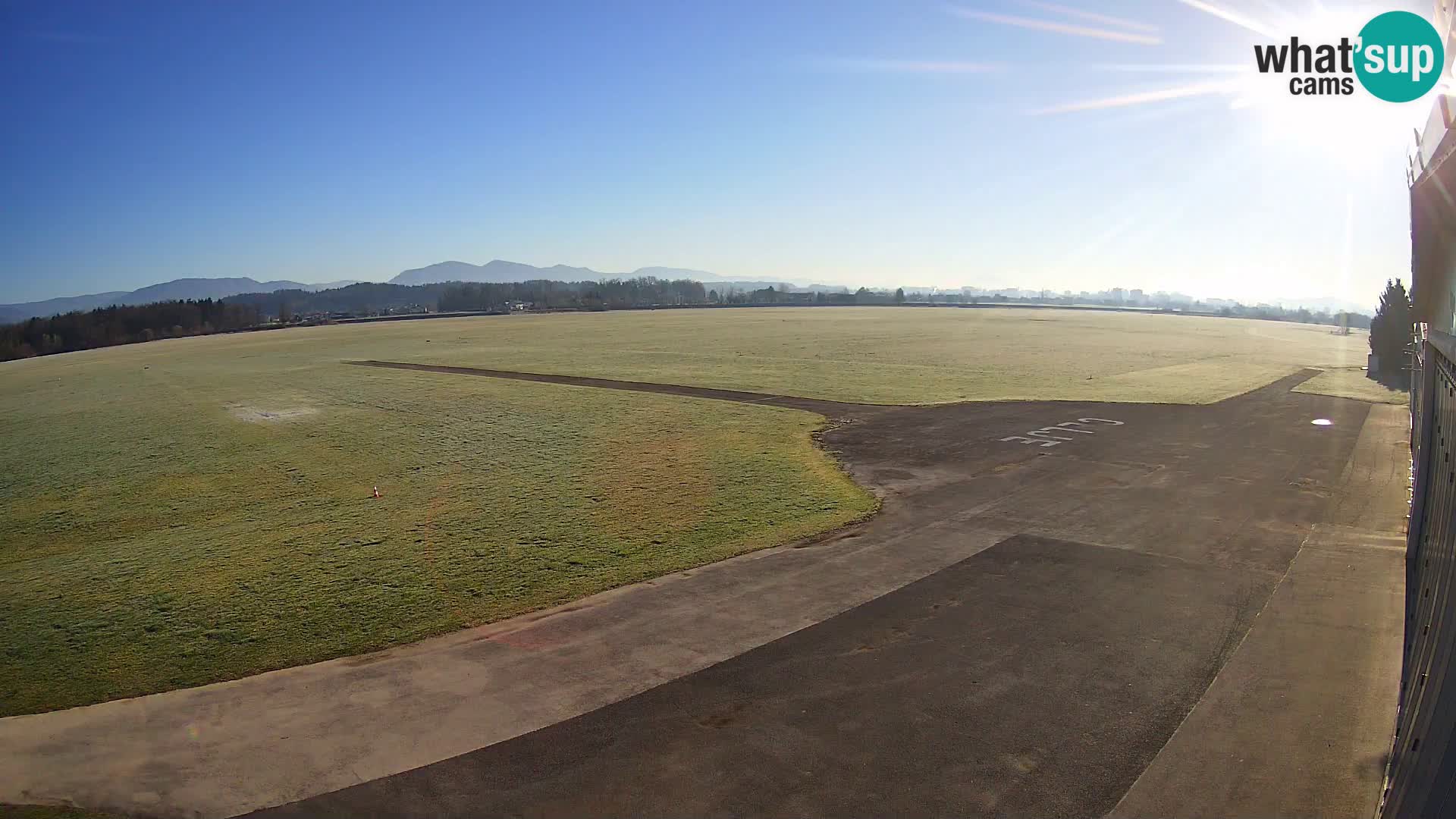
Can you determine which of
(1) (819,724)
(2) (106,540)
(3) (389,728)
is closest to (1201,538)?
(1) (819,724)

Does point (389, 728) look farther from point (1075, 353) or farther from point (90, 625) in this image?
point (1075, 353)

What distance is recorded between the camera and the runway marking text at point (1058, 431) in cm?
2367

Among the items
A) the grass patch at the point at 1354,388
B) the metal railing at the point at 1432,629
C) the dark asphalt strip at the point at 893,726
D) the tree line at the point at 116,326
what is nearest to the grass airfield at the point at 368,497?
the grass patch at the point at 1354,388

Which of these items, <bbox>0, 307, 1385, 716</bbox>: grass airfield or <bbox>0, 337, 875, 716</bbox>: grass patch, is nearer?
<bbox>0, 337, 875, 716</bbox>: grass patch

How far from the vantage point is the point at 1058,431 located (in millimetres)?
25172

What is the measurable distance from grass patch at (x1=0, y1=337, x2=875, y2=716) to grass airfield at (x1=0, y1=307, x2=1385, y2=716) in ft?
0.22

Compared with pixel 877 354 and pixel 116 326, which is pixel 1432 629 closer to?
pixel 877 354

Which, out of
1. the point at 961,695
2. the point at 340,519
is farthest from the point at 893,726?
the point at 340,519

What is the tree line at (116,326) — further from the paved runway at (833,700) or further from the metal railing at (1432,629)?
the metal railing at (1432,629)

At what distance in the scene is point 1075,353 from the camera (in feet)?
205

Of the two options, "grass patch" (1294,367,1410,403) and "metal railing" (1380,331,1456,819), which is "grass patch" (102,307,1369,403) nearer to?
"grass patch" (1294,367,1410,403)

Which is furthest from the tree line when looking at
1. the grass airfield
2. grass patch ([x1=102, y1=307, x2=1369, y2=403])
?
the grass airfield

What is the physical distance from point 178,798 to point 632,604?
579 centimetres

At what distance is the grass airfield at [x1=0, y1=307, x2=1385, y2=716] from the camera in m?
10.9
